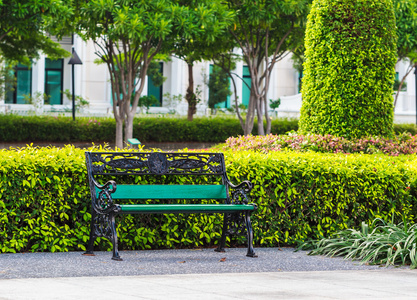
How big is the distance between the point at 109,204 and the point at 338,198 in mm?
2968

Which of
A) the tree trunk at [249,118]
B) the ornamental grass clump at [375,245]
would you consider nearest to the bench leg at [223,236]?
the ornamental grass clump at [375,245]

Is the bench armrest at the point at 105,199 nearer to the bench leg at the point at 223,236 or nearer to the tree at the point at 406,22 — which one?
the bench leg at the point at 223,236

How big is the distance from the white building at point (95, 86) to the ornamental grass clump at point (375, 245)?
97.0 ft

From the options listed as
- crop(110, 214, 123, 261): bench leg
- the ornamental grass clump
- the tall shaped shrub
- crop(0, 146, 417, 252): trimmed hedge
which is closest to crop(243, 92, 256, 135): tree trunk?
the tall shaped shrub

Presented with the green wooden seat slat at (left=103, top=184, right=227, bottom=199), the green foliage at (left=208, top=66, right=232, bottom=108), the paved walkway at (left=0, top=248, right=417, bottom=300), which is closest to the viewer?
the paved walkway at (left=0, top=248, right=417, bottom=300)

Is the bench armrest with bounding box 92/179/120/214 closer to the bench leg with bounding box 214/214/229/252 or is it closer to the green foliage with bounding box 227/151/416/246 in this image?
the bench leg with bounding box 214/214/229/252

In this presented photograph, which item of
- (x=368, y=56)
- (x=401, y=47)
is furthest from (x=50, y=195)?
(x=401, y=47)

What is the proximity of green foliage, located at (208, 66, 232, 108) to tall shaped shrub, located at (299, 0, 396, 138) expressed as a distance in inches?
1111

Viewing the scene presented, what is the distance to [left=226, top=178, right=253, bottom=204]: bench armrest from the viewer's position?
7641 mm

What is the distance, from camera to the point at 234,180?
26.9ft

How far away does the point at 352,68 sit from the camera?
11844 millimetres

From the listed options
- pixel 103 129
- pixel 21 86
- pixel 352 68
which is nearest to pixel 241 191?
pixel 352 68

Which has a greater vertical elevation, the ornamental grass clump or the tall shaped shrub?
the tall shaped shrub

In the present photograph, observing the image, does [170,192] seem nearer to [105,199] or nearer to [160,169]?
[160,169]
